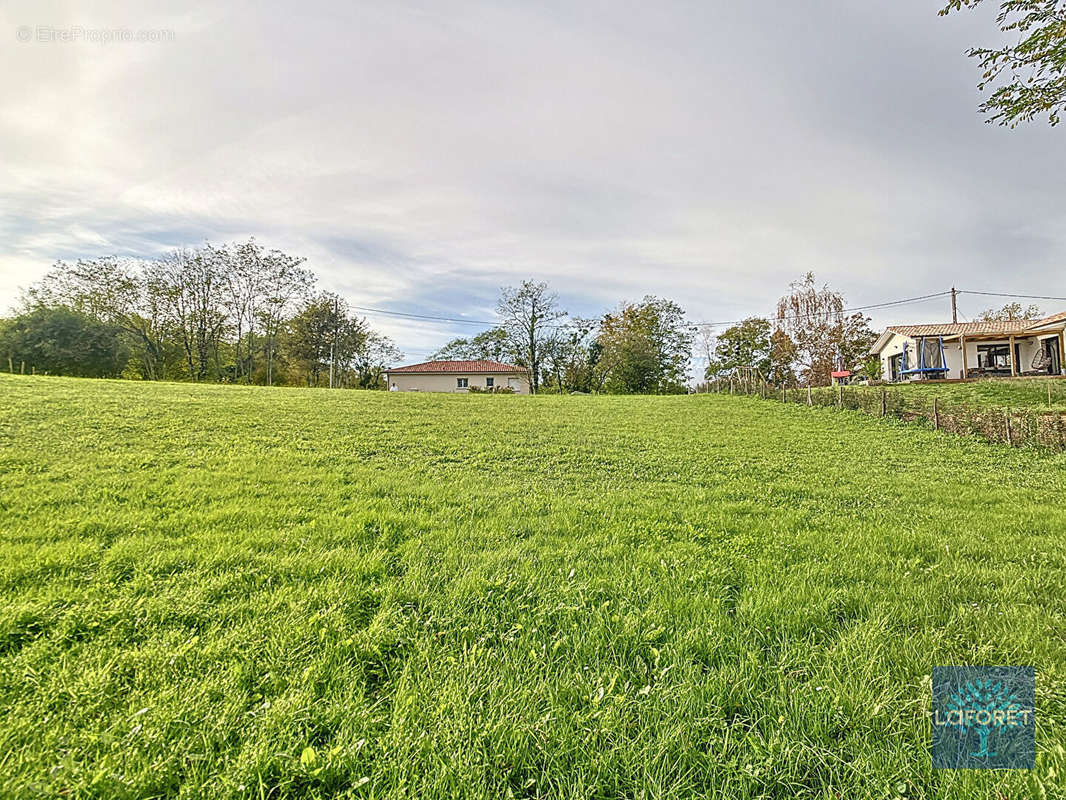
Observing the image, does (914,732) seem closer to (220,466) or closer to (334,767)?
(334,767)

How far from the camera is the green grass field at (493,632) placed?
1.61 metres

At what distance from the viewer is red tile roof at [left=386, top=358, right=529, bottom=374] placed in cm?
4366

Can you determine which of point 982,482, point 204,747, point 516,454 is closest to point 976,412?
point 982,482

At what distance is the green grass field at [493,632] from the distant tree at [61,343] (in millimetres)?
32542

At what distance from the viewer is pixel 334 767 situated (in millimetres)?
1596

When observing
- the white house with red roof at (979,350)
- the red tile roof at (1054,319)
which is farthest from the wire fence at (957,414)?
the red tile roof at (1054,319)

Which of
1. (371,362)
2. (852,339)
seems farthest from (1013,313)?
(371,362)

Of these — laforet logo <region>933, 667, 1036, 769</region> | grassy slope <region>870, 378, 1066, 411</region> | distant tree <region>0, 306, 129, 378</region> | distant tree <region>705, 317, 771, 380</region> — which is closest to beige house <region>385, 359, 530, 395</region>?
distant tree <region>705, 317, 771, 380</region>

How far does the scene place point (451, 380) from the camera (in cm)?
4397

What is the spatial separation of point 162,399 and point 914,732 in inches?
597

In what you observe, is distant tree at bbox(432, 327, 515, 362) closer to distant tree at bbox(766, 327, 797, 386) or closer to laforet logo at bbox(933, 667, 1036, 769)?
distant tree at bbox(766, 327, 797, 386)

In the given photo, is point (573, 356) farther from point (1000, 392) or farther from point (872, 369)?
point (1000, 392)

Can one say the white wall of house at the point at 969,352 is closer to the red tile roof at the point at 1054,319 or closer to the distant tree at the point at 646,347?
the red tile roof at the point at 1054,319

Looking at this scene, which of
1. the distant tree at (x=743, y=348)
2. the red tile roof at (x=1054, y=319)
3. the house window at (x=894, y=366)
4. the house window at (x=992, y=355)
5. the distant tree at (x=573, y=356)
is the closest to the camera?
the red tile roof at (x=1054, y=319)
